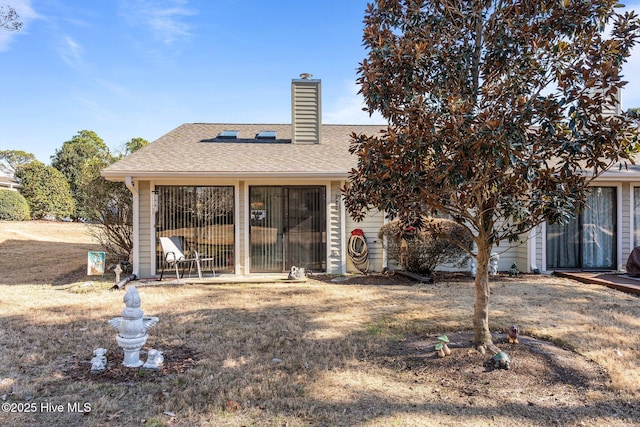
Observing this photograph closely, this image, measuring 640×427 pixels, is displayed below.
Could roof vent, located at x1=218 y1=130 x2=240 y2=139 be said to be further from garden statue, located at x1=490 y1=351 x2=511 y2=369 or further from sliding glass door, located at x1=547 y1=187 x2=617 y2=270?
garden statue, located at x1=490 y1=351 x2=511 y2=369

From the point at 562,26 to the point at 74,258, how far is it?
497 inches

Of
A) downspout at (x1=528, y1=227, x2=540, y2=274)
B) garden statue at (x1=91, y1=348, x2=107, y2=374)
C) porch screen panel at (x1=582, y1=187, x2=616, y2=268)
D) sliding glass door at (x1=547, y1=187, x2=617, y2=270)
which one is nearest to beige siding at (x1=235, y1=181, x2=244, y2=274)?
garden statue at (x1=91, y1=348, x2=107, y2=374)

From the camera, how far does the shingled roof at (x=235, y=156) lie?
7.84 m

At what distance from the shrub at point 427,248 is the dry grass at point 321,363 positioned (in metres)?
1.52

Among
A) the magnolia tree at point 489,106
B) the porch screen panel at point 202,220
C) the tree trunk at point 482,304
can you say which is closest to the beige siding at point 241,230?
the porch screen panel at point 202,220

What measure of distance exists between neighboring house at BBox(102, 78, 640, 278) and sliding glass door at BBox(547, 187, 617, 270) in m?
0.02

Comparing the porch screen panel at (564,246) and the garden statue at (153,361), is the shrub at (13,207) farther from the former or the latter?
the porch screen panel at (564,246)

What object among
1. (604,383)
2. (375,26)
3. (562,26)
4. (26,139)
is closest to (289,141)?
(375,26)

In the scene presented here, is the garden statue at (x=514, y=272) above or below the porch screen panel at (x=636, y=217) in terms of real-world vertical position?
below

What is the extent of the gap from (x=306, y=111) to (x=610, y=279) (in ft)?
25.7

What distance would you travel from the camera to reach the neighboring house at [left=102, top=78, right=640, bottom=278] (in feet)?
26.8

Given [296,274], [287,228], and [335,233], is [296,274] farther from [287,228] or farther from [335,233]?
[335,233]

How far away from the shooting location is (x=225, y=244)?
841 centimetres

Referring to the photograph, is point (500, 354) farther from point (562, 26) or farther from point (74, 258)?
point (74, 258)
